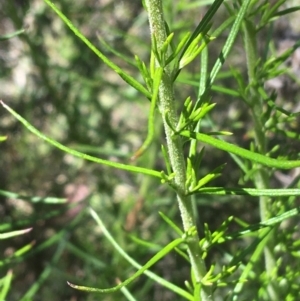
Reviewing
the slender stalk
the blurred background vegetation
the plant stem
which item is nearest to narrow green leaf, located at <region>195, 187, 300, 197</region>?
the plant stem

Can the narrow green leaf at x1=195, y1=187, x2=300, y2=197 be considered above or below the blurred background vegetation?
below

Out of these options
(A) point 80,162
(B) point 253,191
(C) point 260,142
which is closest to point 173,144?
(B) point 253,191

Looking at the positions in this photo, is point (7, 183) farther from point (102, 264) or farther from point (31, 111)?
point (102, 264)

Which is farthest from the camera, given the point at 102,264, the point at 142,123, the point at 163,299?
the point at 142,123

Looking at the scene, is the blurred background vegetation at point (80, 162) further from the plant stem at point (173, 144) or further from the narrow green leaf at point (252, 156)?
the narrow green leaf at point (252, 156)

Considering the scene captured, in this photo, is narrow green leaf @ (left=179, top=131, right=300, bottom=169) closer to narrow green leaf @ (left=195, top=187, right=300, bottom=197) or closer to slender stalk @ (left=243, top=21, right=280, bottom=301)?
narrow green leaf @ (left=195, top=187, right=300, bottom=197)

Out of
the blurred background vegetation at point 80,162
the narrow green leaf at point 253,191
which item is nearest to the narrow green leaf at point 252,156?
the narrow green leaf at point 253,191

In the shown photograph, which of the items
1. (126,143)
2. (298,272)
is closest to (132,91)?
(126,143)
